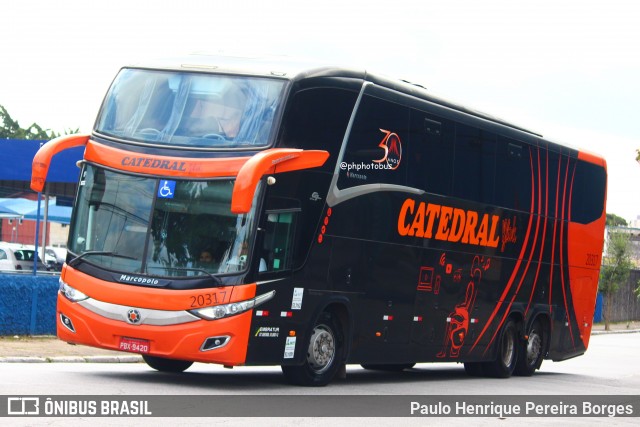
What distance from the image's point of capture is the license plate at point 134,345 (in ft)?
45.4

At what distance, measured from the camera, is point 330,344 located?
15.6 metres

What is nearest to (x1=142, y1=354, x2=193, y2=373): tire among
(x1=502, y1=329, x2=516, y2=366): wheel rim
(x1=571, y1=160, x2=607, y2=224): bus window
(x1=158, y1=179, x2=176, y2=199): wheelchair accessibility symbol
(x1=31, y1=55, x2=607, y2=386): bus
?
(x1=31, y1=55, x2=607, y2=386): bus

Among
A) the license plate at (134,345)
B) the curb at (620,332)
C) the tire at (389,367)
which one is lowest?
the tire at (389,367)

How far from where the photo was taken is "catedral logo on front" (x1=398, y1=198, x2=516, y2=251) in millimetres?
17391

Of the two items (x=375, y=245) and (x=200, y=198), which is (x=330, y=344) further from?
(x=200, y=198)

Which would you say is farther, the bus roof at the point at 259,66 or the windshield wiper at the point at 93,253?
the bus roof at the point at 259,66

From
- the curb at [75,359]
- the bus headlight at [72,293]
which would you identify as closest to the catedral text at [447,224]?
the bus headlight at [72,293]

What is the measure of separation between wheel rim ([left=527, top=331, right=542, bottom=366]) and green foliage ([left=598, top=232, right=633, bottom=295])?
33.3 meters

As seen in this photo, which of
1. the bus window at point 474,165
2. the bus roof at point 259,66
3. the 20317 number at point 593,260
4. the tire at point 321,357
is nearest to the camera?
the bus roof at point 259,66

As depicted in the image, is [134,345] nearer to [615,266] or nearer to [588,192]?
[588,192]

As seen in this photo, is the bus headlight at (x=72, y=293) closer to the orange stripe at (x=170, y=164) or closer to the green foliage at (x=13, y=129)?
the orange stripe at (x=170, y=164)

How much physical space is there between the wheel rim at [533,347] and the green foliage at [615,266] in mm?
33303

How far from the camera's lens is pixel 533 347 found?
2256 centimetres

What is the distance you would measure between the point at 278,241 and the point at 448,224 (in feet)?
16.5
